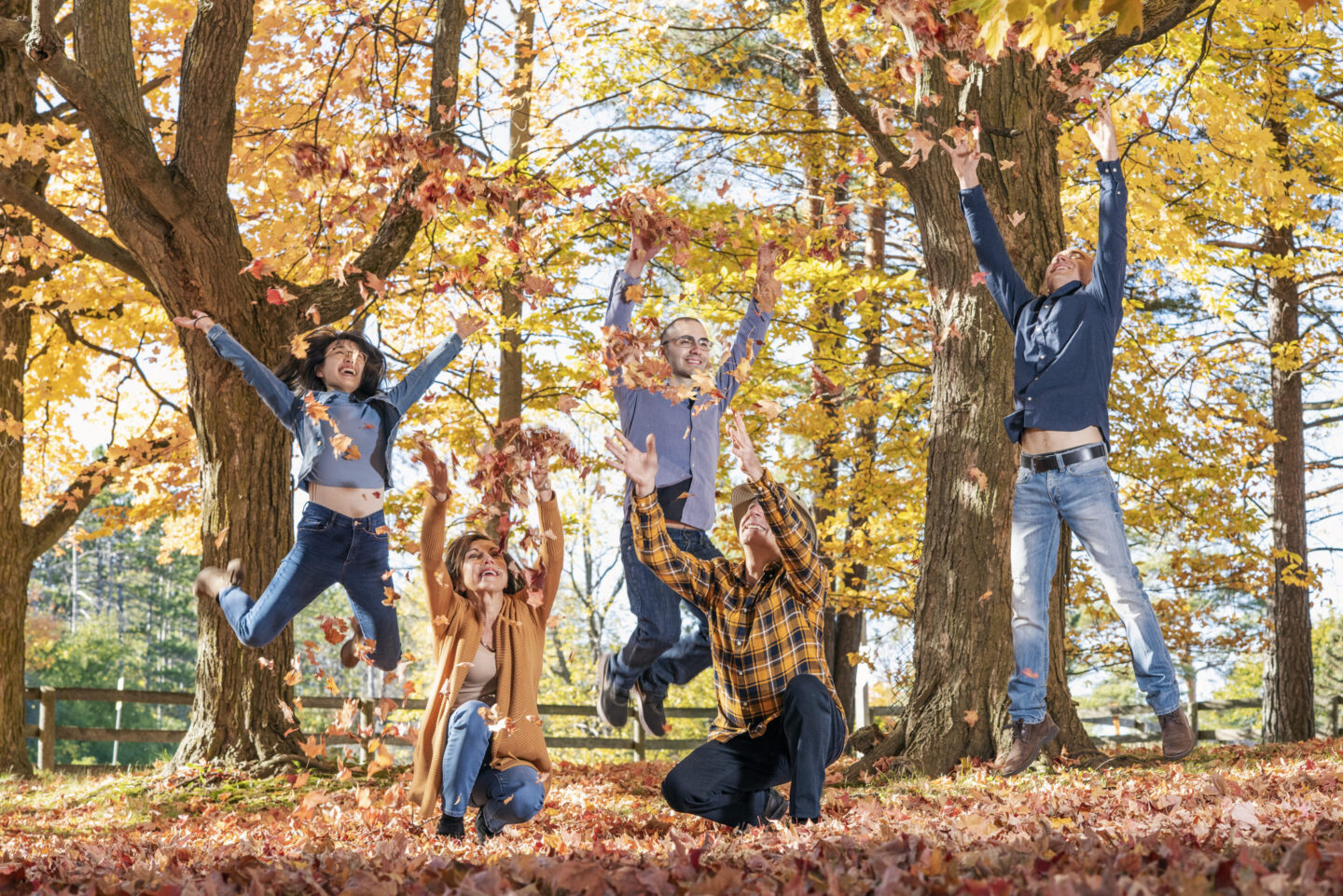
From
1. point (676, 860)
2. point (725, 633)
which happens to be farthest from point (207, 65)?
point (676, 860)

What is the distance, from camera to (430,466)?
472 centimetres

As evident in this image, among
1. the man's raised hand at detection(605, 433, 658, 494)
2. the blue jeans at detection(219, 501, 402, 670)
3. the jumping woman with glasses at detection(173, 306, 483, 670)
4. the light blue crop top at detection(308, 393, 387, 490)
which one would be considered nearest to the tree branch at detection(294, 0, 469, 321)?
the jumping woman with glasses at detection(173, 306, 483, 670)

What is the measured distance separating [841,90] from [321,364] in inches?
130

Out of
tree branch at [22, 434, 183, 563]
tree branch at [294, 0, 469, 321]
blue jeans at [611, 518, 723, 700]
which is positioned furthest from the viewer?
tree branch at [22, 434, 183, 563]

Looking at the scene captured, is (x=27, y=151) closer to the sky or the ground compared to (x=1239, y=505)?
closer to the sky

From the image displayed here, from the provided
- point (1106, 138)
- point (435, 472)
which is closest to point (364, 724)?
point (435, 472)

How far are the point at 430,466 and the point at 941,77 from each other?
12.6ft

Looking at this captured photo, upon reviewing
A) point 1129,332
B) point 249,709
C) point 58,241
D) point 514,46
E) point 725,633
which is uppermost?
point 514,46

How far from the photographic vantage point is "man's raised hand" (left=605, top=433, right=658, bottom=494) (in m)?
4.30

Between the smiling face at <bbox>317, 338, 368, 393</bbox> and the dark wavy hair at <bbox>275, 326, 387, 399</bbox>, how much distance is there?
21mm

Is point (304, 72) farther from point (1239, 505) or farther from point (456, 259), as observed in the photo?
point (1239, 505)

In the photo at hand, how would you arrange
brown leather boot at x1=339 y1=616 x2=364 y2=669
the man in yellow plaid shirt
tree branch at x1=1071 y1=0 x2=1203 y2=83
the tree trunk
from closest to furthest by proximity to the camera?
the man in yellow plaid shirt → brown leather boot at x1=339 y1=616 x2=364 y2=669 → tree branch at x1=1071 y1=0 x2=1203 y2=83 → the tree trunk

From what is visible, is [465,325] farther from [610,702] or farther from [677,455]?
[610,702]

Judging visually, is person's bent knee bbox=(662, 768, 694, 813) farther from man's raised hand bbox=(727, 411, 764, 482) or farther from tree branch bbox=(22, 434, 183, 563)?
tree branch bbox=(22, 434, 183, 563)
